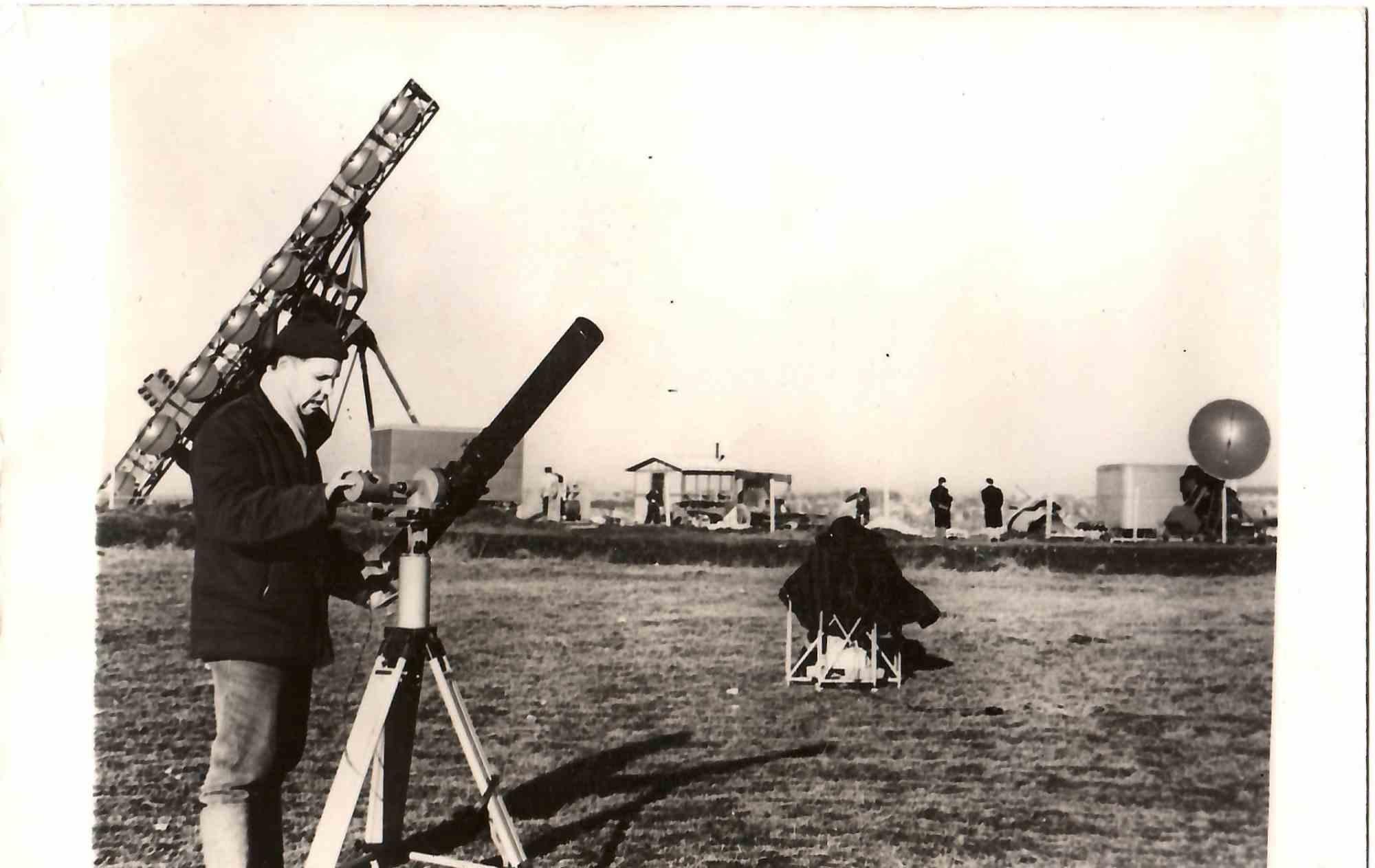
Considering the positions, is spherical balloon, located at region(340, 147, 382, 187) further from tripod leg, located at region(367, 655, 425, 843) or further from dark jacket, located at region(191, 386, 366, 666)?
tripod leg, located at region(367, 655, 425, 843)

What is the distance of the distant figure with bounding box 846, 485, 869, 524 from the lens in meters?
2.88

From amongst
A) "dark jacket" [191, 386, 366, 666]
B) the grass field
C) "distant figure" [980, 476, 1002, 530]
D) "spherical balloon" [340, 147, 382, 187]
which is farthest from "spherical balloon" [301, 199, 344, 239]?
"distant figure" [980, 476, 1002, 530]

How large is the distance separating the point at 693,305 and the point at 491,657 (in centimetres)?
117

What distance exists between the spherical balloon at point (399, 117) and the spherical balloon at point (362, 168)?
0.08 metres

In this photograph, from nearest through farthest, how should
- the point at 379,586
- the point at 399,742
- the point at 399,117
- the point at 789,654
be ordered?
the point at 399,742 < the point at 379,586 < the point at 399,117 < the point at 789,654

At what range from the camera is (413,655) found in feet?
8.34

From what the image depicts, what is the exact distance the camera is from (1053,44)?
2.85m

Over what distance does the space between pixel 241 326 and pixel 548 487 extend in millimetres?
961

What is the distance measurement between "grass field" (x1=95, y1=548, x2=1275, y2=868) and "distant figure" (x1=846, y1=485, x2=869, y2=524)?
0.25 m

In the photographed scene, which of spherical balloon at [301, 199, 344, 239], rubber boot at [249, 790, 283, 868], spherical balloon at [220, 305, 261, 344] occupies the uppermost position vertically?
spherical balloon at [301, 199, 344, 239]

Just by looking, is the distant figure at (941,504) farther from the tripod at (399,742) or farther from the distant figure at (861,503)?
the tripod at (399,742)

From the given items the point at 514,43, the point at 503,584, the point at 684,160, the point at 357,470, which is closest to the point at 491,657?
the point at 503,584

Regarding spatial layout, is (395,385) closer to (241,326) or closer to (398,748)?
(241,326)

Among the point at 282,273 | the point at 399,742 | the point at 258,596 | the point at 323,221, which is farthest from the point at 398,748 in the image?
the point at 323,221
